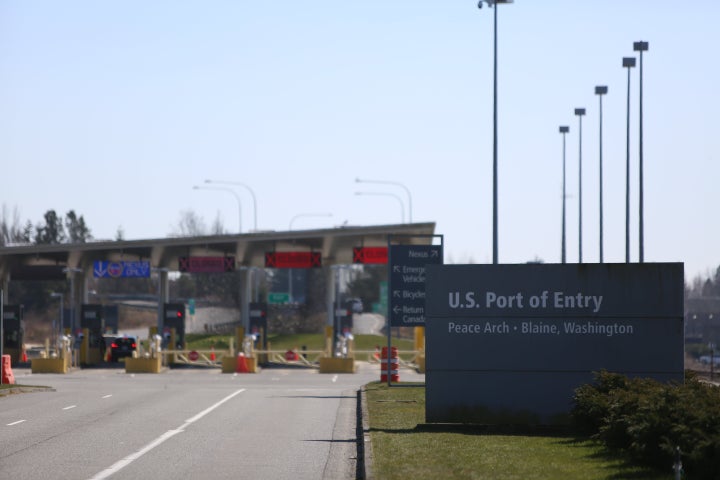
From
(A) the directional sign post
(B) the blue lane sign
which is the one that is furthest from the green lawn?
(B) the blue lane sign

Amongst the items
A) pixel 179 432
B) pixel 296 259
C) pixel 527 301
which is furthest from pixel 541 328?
pixel 296 259

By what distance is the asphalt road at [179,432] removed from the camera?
54.3 ft

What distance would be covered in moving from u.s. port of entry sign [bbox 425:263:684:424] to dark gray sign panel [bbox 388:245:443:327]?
37.3 ft

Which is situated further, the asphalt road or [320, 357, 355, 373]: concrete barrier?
[320, 357, 355, 373]: concrete barrier

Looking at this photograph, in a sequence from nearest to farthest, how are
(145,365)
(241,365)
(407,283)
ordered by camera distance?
(407,283) < (241,365) < (145,365)

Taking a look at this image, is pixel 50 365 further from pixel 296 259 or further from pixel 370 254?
pixel 370 254

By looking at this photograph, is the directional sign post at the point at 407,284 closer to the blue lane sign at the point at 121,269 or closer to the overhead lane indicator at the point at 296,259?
the overhead lane indicator at the point at 296,259

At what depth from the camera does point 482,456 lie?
16453 mm

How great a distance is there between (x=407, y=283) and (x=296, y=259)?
27049 millimetres

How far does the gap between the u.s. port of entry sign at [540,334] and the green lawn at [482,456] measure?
78cm

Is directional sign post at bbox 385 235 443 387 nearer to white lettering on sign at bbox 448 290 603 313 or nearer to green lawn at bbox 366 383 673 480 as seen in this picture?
green lawn at bbox 366 383 673 480

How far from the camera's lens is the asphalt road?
16.5 meters

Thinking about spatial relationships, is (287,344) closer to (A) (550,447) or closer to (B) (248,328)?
(B) (248,328)

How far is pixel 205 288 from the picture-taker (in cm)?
15000
